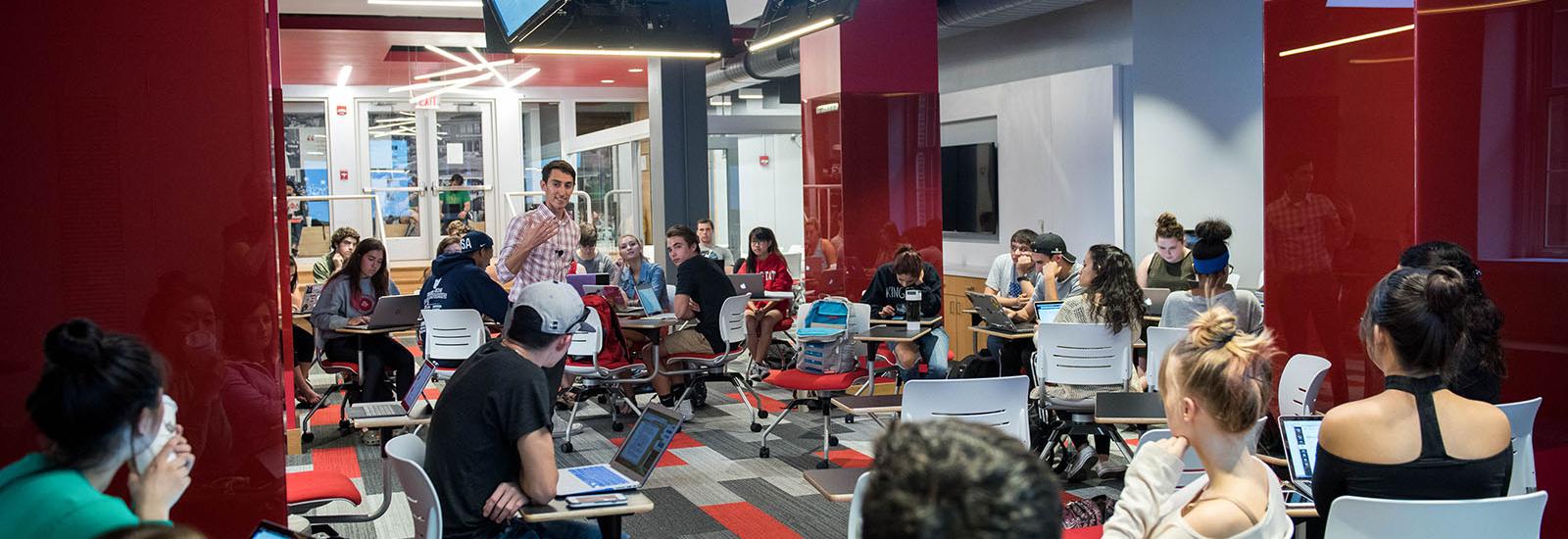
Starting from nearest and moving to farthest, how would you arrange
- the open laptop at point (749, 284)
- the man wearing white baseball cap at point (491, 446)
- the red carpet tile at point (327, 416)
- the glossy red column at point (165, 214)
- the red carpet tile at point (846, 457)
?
the glossy red column at point (165, 214), the man wearing white baseball cap at point (491, 446), the red carpet tile at point (846, 457), the red carpet tile at point (327, 416), the open laptop at point (749, 284)

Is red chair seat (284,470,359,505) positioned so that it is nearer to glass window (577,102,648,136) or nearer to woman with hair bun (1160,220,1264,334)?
woman with hair bun (1160,220,1264,334)

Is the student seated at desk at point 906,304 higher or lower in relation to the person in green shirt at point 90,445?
lower

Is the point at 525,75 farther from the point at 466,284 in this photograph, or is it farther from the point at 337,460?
the point at 337,460

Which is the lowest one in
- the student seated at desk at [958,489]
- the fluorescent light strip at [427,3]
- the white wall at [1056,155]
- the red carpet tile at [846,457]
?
the red carpet tile at [846,457]

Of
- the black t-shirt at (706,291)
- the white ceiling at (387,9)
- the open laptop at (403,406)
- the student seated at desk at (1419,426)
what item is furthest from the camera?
the white ceiling at (387,9)

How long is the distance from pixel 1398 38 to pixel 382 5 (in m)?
8.43

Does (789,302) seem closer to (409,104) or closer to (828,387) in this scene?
(828,387)

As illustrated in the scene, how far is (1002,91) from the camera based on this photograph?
12086 millimetres

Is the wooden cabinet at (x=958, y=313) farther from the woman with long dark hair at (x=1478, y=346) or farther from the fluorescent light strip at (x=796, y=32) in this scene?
the woman with long dark hair at (x=1478, y=346)

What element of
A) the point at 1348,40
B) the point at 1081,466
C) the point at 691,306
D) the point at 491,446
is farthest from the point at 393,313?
the point at 1348,40

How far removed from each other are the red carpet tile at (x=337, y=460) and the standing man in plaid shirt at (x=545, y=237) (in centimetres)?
144

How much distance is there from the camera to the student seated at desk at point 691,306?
8.49m

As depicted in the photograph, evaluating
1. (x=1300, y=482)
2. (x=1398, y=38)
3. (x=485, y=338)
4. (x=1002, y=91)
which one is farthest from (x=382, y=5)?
(x=1300, y=482)

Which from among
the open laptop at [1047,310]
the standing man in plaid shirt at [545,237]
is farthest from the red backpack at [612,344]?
the open laptop at [1047,310]
